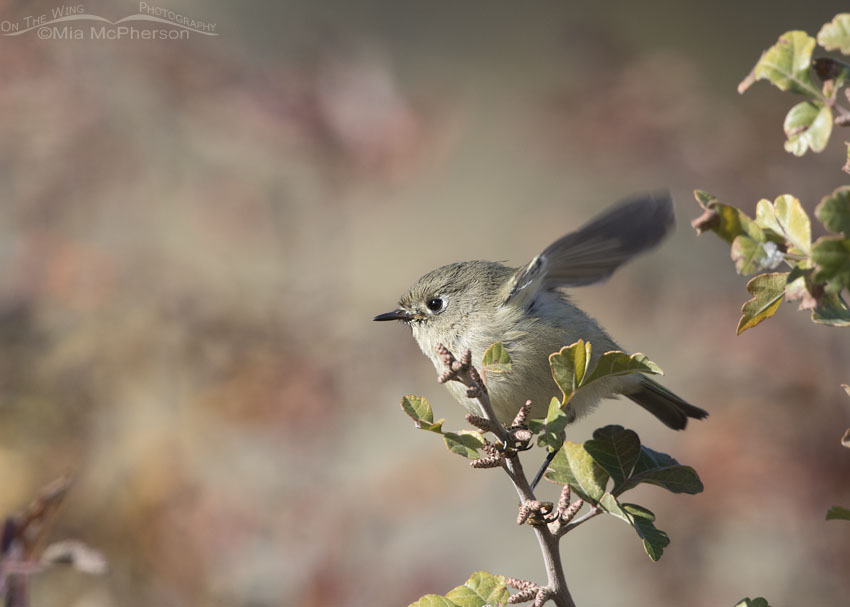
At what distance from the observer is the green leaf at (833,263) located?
63 centimetres

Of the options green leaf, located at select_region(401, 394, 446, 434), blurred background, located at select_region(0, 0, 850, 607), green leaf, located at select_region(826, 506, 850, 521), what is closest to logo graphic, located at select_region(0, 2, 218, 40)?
blurred background, located at select_region(0, 0, 850, 607)

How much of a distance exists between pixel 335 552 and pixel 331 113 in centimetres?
143

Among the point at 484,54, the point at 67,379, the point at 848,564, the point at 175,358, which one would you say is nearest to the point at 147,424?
the point at 175,358

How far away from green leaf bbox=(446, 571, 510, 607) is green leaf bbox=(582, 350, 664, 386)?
0.77ft

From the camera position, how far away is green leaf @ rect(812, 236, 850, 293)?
0.63 m

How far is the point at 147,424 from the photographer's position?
7.98ft

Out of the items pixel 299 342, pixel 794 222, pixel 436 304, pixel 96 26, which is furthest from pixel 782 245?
pixel 96 26

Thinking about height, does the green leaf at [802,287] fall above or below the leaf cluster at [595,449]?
above

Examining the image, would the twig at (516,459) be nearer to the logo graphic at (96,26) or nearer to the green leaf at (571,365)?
the green leaf at (571,365)

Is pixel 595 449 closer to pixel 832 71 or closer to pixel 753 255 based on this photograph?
pixel 753 255

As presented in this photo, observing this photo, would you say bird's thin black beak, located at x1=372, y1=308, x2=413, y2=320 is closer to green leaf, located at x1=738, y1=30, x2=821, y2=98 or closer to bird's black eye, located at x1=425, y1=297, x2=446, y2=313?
bird's black eye, located at x1=425, y1=297, x2=446, y2=313

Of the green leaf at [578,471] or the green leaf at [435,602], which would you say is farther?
the green leaf at [578,471]

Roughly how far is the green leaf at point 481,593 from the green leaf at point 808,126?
501 millimetres

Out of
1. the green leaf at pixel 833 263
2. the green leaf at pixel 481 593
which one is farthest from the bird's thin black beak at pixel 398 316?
the green leaf at pixel 833 263
